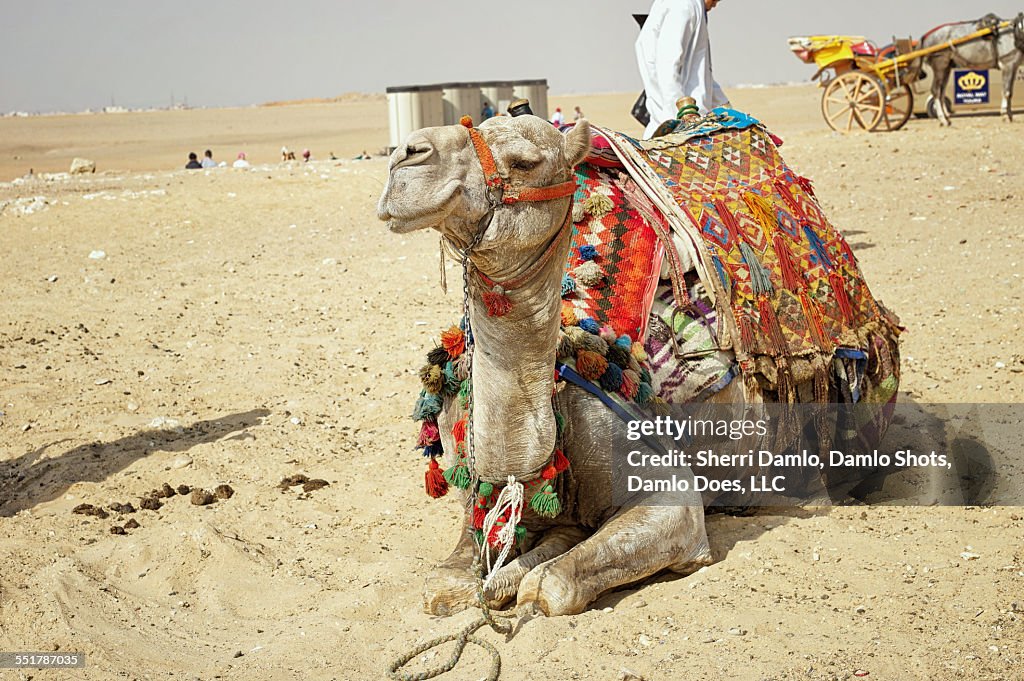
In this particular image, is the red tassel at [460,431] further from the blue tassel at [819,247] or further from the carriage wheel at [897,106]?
the carriage wheel at [897,106]

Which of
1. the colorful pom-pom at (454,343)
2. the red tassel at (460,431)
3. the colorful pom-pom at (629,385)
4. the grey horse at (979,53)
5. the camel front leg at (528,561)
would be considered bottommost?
the camel front leg at (528,561)

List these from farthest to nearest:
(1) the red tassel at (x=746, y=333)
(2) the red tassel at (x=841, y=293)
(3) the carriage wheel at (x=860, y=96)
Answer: (3) the carriage wheel at (x=860, y=96), (2) the red tassel at (x=841, y=293), (1) the red tassel at (x=746, y=333)

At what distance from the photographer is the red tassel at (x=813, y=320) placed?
517cm

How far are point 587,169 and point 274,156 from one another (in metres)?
31.6

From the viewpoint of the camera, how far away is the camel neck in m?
3.69

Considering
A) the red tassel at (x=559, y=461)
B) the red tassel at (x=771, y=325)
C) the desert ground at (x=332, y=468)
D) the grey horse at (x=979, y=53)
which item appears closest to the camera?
the desert ground at (x=332, y=468)

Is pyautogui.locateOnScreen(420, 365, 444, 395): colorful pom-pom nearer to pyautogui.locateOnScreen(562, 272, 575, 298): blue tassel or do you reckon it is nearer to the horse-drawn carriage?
pyautogui.locateOnScreen(562, 272, 575, 298): blue tassel

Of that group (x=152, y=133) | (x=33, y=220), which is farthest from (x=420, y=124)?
(x=152, y=133)

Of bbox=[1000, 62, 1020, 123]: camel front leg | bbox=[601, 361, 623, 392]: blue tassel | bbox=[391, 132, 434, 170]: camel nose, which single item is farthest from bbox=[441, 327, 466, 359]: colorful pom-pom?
bbox=[1000, 62, 1020, 123]: camel front leg

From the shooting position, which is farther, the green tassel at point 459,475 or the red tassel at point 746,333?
the red tassel at point 746,333

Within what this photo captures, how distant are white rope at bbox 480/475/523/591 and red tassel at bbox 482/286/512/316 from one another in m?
0.64

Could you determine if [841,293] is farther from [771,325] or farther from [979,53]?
[979,53]

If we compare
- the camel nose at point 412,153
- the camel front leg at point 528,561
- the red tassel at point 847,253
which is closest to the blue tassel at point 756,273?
the red tassel at point 847,253

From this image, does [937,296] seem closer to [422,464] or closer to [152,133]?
[422,464]
